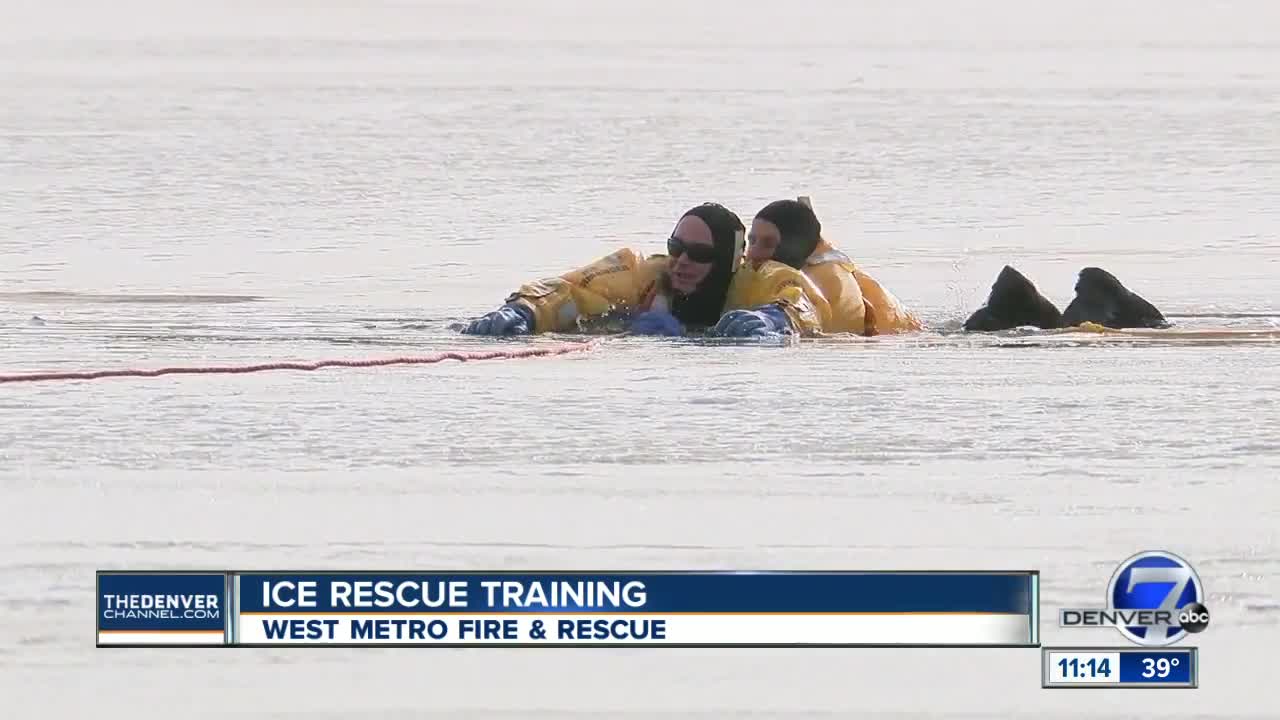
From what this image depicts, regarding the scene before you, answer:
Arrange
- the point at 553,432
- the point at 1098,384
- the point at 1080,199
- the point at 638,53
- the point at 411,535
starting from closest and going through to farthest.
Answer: the point at 411,535
the point at 553,432
the point at 1098,384
the point at 1080,199
the point at 638,53

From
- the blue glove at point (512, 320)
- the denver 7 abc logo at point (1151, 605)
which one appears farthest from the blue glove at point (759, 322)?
the denver 7 abc logo at point (1151, 605)

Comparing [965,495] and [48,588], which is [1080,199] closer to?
[965,495]

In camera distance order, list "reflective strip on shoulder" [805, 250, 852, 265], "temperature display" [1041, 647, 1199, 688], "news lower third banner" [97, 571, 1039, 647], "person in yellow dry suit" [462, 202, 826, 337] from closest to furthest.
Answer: "temperature display" [1041, 647, 1199, 688] → "news lower third banner" [97, 571, 1039, 647] → "person in yellow dry suit" [462, 202, 826, 337] → "reflective strip on shoulder" [805, 250, 852, 265]

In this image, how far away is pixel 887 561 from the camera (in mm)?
8586

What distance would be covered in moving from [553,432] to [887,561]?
8.02 feet

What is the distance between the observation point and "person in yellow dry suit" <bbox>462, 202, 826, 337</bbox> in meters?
12.9

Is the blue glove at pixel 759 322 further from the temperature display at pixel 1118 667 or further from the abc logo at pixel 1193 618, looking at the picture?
the temperature display at pixel 1118 667

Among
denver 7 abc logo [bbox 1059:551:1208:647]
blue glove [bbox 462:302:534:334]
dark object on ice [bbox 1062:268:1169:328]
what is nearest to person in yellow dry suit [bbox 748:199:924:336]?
dark object on ice [bbox 1062:268:1169:328]

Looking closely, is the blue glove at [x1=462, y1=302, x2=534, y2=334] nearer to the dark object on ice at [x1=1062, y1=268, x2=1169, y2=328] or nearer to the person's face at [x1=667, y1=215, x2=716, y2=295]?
the person's face at [x1=667, y1=215, x2=716, y2=295]

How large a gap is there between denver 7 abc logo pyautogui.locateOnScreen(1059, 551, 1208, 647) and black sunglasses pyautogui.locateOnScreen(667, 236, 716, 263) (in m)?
4.71

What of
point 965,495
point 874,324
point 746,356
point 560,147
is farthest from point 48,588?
point 560,147

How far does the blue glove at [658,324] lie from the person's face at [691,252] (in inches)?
9.6

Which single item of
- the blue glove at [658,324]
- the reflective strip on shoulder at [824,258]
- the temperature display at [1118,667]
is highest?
the reflective strip on shoulder at [824,258]

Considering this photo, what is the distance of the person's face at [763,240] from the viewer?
1305 centimetres
